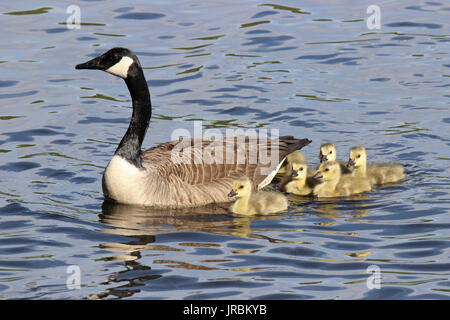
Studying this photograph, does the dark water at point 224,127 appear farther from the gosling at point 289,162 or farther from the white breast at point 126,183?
the gosling at point 289,162

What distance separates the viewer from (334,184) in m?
13.6

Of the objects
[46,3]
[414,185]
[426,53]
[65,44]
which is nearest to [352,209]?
[414,185]

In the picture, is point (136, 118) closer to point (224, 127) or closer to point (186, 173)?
point (186, 173)

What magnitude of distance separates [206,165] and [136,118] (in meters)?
1.21

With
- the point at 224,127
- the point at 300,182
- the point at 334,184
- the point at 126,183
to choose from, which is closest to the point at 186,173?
the point at 126,183

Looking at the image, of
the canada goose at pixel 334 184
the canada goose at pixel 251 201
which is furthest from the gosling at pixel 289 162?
the canada goose at pixel 251 201

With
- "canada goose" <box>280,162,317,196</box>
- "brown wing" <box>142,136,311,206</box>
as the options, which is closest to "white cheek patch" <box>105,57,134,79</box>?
"brown wing" <box>142,136,311,206</box>

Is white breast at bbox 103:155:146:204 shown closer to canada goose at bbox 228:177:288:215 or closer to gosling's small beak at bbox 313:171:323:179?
canada goose at bbox 228:177:288:215

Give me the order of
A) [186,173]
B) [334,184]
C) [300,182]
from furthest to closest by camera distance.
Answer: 1. [300,182]
2. [334,184]
3. [186,173]

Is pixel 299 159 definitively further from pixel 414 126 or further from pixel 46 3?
pixel 46 3

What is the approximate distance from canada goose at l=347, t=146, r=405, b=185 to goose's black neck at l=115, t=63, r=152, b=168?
121 inches

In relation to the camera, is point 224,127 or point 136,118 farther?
point 224,127

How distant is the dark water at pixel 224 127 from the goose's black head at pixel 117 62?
6.20ft
